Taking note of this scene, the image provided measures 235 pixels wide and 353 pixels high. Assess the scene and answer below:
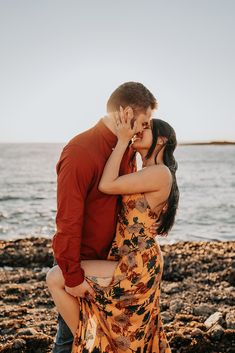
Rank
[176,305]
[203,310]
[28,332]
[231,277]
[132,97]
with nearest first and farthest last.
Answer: [132,97]
[28,332]
[203,310]
[176,305]
[231,277]

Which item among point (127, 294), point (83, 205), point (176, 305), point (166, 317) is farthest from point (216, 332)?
point (83, 205)

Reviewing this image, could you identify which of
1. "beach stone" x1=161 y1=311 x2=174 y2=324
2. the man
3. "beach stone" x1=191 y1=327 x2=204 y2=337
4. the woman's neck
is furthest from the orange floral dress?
"beach stone" x1=161 y1=311 x2=174 y2=324

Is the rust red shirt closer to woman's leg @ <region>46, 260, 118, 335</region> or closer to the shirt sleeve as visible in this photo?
the shirt sleeve

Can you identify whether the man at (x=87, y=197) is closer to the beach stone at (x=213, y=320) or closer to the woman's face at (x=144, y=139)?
the woman's face at (x=144, y=139)

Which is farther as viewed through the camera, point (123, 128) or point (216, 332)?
point (216, 332)

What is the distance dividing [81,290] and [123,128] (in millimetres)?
1283

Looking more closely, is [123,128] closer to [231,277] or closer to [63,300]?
[63,300]

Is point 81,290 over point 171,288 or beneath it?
over

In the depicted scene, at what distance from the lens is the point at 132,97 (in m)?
3.38

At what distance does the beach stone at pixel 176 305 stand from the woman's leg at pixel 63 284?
3053 millimetres

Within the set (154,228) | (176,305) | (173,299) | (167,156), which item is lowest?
(173,299)

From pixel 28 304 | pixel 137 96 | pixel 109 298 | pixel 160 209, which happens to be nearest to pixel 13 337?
pixel 28 304

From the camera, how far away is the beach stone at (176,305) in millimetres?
6212

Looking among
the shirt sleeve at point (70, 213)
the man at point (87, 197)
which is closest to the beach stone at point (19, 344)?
the man at point (87, 197)
